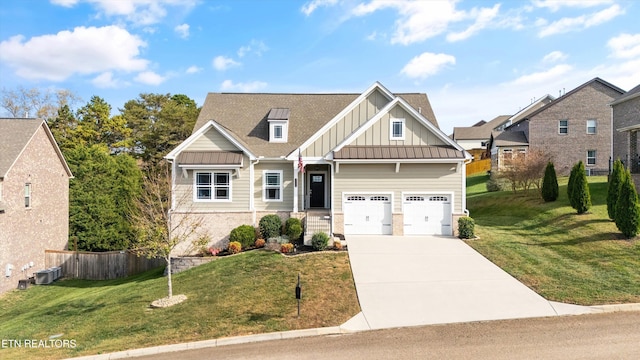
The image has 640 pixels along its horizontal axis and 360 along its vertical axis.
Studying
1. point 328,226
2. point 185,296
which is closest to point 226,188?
point 328,226

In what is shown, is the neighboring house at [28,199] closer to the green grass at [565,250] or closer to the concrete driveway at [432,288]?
the concrete driveway at [432,288]

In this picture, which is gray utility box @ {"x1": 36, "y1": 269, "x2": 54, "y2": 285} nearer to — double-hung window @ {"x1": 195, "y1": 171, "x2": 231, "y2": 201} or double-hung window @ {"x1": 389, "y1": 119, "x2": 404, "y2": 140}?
double-hung window @ {"x1": 195, "y1": 171, "x2": 231, "y2": 201}

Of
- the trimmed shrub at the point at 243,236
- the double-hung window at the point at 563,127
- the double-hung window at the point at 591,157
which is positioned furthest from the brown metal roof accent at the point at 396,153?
the double-hung window at the point at 591,157

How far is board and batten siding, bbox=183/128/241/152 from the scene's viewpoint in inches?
752

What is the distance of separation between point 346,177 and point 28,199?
18.1 m

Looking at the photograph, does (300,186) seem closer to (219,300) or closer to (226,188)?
(226,188)

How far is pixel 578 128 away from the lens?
34781 millimetres

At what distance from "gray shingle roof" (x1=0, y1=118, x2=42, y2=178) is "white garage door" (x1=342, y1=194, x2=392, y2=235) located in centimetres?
1756

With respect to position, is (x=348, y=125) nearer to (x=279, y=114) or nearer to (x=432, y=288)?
(x=279, y=114)

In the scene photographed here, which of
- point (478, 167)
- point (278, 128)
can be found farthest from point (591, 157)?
point (278, 128)

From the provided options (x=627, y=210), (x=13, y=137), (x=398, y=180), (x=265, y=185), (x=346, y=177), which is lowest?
(x=627, y=210)

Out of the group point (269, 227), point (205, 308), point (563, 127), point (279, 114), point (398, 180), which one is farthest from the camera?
point (563, 127)

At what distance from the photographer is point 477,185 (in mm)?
37969

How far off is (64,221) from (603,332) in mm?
29205
